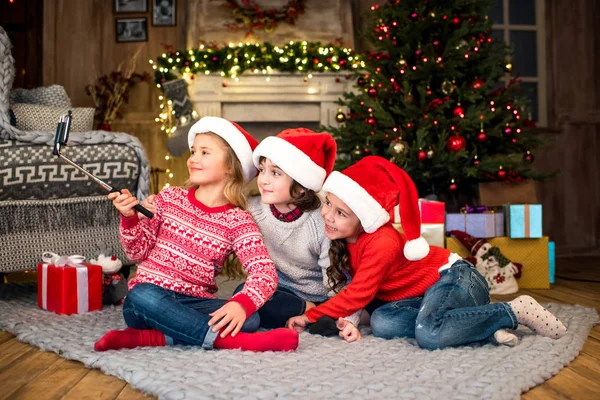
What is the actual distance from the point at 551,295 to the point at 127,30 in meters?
3.67

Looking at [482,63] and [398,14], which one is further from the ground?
[398,14]

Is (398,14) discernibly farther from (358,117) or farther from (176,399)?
(176,399)

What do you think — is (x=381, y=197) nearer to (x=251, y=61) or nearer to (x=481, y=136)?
(x=481, y=136)

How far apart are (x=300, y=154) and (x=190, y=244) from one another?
424 mm

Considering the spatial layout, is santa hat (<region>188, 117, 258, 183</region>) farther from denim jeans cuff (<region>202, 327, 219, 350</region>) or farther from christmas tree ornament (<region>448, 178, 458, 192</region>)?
christmas tree ornament (<region>448, 178, 458, 192</region>)

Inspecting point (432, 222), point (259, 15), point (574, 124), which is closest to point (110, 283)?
point (432, 222)

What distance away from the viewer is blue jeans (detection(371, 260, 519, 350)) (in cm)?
173

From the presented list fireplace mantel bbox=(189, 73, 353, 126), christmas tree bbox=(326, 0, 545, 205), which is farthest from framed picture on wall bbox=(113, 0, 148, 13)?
christmas tree bbox=(326, 0, 545, 205)

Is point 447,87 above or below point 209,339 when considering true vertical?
above

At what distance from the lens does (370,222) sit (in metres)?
1.83

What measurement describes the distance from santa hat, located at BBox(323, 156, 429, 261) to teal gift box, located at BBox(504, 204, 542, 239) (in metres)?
1.40

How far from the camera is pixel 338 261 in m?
1.93

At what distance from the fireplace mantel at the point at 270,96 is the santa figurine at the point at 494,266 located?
6.32 feet

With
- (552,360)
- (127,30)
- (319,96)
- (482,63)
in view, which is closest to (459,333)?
(552,360)
